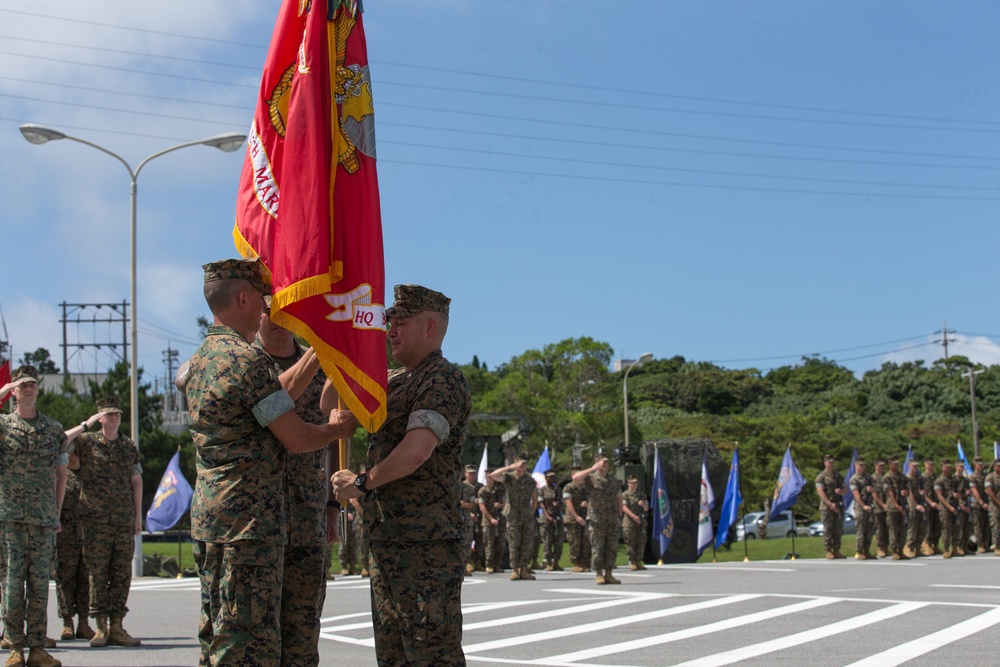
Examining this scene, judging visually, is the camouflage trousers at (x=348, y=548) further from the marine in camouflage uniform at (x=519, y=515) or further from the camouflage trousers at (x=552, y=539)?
the camouflage trousers at (x=552, y=539)

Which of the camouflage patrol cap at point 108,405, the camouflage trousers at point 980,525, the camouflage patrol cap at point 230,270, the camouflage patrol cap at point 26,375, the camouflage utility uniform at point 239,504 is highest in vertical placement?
the camouflage patrol cap at point 230,270

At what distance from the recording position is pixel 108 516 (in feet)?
32.8

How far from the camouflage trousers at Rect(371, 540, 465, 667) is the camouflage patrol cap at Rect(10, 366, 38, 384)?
451cm

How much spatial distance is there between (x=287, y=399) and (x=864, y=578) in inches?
520

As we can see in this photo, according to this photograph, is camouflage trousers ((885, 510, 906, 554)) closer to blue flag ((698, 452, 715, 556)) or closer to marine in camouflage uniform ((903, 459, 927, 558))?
marine in camouflage uniform ((903, 459, 927, 558))

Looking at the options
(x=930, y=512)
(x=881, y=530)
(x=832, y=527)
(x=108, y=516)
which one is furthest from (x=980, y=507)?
(x=108, y=516)

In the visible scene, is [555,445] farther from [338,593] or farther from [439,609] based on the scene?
[439,609]

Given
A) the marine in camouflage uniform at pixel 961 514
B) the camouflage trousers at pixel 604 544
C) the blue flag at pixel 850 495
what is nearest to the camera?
the camouflage trousers at pixel 604 544

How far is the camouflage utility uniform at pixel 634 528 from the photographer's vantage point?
70.9ft

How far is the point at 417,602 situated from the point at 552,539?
18297 millimetres

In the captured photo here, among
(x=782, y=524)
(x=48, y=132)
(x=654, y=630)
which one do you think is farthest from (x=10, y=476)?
(x=782, y=524)

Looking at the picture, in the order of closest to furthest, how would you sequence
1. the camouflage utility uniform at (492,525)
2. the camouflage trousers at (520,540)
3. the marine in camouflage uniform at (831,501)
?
the camouflage trousers at (520,540) < the camouflage utility uniform at (492,525) < the marine in camouflage uniform at (831,501)

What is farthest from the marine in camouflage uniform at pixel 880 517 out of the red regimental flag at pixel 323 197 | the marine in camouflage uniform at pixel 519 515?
the red regimental flag at pixel 323 197

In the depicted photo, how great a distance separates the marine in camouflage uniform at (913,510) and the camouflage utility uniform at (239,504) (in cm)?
2097
